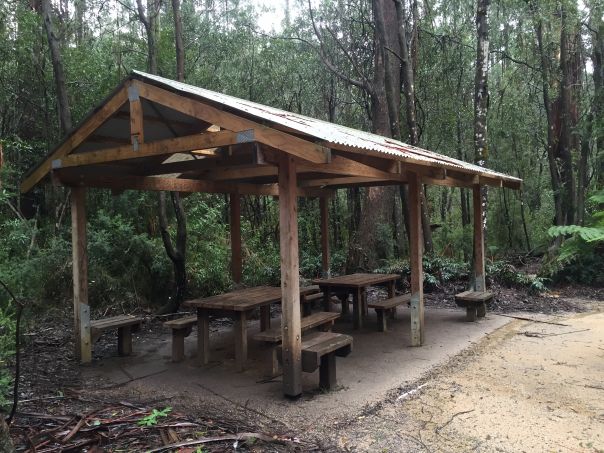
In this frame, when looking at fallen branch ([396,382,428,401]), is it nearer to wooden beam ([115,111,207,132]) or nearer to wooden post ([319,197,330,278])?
wooden beam ([115,111,207,132])

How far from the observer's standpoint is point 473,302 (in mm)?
7562

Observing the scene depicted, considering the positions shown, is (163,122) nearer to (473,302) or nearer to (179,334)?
(179,334)

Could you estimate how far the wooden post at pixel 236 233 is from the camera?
771 centimetres

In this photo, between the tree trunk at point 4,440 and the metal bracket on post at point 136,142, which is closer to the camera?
the tree trunk at point 4,440

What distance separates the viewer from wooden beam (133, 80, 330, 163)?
3.72 m

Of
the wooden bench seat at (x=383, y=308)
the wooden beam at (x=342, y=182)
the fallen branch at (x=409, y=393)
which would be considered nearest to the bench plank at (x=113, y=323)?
the wooden bench seat at (x=383, y=308)

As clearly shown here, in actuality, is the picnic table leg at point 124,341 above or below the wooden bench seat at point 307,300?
below

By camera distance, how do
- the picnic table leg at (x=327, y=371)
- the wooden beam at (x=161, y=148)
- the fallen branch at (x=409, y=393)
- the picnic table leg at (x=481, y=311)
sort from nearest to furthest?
1. the wooden beam at (x=161, y=148)
2. the fallen branch at (x=409, y=393)
3. the picnic table leg at (x=327, y=371)
4. the picnic table leg at (x=481, y=311)

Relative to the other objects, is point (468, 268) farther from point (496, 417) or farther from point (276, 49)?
point (276, 49)

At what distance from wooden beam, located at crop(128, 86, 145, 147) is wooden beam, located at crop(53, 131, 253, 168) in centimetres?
5

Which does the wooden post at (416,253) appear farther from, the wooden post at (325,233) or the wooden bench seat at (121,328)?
the wooden bench seat at (121,328)

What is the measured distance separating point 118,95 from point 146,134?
1.08 metres

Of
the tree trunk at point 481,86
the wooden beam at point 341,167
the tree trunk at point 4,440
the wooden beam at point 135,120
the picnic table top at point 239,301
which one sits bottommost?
the tree trunk at point 4,440

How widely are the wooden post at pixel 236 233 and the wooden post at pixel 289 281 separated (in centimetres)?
352
